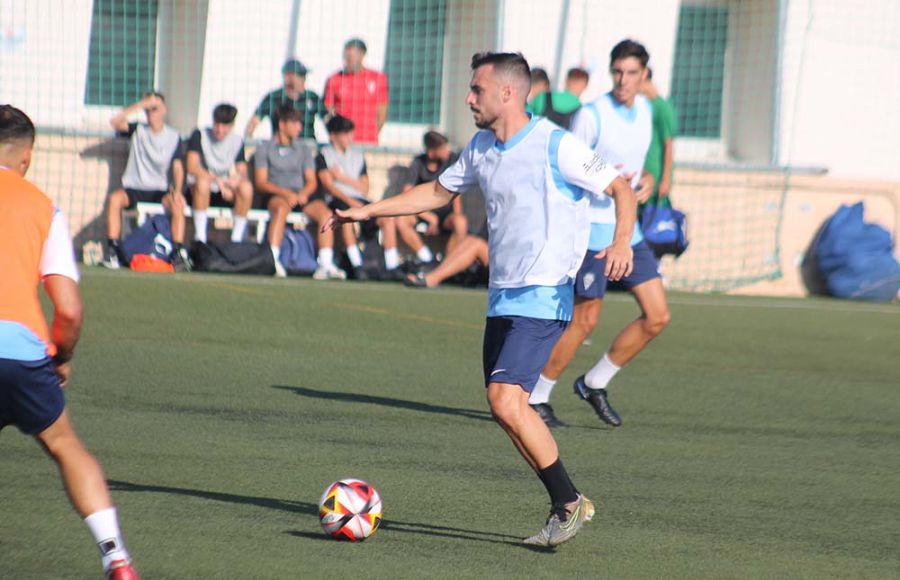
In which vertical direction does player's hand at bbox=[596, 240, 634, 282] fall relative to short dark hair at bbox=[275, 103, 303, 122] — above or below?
below

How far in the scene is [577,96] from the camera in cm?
1669

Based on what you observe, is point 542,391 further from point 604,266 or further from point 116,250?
point 116,250

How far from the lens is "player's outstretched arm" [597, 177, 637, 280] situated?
6355 mm

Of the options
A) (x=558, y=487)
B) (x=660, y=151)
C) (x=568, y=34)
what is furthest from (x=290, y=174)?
(x=558, y=487)

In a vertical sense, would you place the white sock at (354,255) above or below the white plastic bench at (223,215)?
below

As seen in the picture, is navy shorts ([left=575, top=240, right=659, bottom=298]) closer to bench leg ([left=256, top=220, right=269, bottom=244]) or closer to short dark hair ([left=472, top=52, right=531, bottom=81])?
short dark hair ([left=472, top=52, right=531, bottom=81])

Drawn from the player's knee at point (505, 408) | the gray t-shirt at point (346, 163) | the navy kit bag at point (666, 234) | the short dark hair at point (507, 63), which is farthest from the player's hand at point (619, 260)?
the gray t-shirt at point (346, 163)

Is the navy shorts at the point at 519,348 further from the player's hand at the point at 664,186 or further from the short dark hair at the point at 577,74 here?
the short dark hair at the point at 577,74

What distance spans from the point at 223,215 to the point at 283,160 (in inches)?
35.0

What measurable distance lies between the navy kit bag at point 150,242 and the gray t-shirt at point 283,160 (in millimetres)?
1353

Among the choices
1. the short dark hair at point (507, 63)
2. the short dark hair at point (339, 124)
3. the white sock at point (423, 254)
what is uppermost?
the short dark hair at point (507, 63)

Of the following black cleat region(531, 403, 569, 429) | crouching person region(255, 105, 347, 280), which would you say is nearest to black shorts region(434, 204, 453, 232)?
crouching person region(255, 105, 347, 280)

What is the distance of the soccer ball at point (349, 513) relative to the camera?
6.04 metres

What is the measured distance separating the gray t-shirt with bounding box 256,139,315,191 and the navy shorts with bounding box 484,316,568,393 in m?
10.4
